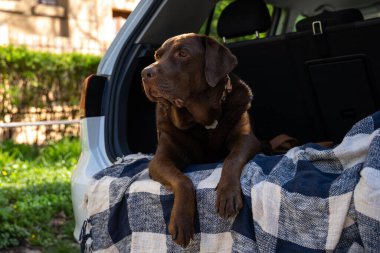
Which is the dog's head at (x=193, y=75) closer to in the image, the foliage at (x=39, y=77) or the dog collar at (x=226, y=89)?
the dog collar at (x=226, y=89)

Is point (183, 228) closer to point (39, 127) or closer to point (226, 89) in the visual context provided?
point (226, 89)

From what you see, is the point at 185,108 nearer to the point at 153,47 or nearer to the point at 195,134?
the point at 195,134

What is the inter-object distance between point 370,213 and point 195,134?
47.4 inches

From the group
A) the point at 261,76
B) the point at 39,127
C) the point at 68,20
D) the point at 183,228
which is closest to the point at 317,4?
the point at 261,76

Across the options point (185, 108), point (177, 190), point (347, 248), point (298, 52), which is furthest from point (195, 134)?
point (347, 248)

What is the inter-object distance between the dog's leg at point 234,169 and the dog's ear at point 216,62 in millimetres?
286

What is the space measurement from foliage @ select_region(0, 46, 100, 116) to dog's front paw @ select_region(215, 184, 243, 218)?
621 centimetres

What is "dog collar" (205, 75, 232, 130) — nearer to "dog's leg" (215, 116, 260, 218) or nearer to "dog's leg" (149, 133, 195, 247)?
"dog's leg" (215, 116, 260, 218)

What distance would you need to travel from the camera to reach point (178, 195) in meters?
2.50

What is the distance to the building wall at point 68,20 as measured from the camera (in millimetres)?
10625

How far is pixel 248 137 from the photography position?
2879mm

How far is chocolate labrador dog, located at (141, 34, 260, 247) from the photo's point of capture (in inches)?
109

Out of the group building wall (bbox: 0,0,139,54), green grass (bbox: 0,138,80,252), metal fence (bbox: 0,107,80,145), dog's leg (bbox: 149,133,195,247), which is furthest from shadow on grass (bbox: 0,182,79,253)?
building wall (bbox: 0,0,139,54)

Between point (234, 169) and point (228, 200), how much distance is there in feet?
0.71
